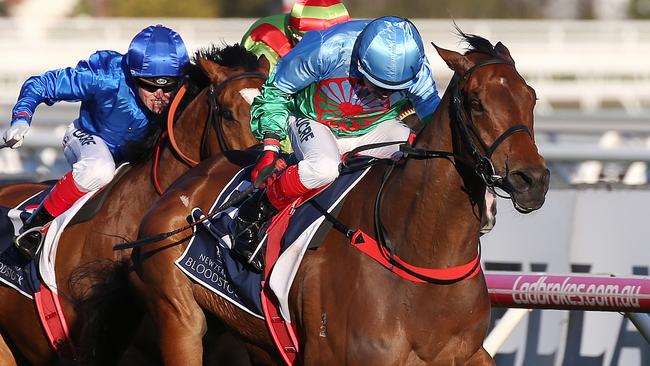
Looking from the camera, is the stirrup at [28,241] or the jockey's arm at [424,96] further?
the stirrup at [28,241]

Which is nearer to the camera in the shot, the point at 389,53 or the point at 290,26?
the point at 389,53

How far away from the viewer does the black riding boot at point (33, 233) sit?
589 centimetres

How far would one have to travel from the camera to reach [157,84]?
5.93 metres

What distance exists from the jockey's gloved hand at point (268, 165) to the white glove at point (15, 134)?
4.37 ft

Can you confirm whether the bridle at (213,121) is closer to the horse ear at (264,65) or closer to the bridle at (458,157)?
the horse ear at (264,65)

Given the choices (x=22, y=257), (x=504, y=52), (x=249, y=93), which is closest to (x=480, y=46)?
(x=504, y=52)

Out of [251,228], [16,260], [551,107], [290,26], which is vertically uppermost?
[290,26]

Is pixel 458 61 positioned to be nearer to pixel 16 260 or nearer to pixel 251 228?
pixel 251 228

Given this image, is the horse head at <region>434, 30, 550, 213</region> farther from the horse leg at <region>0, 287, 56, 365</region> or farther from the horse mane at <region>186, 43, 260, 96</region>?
the horse leg at <region>0, 287, 56, 365</region>

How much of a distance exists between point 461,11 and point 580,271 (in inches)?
1208

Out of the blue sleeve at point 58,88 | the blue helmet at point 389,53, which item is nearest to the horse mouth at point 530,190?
the blue helmet at point 389,53

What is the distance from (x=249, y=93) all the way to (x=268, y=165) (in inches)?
37.2

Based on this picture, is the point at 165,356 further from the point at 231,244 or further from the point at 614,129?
the point at 614,129

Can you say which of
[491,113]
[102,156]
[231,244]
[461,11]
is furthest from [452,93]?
[461,11]
